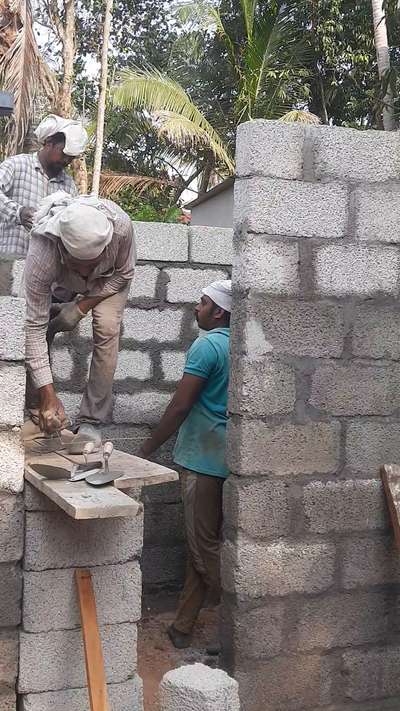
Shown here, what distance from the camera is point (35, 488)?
10.4ft

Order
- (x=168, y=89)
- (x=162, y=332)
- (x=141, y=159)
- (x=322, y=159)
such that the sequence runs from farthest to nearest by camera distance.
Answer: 1. (x=141, y=159)
2. (x=168, y=89)
3. (x=162, y=332)
4. (x=322, y=159)

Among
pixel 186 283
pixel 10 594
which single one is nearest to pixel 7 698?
pixel 10 594

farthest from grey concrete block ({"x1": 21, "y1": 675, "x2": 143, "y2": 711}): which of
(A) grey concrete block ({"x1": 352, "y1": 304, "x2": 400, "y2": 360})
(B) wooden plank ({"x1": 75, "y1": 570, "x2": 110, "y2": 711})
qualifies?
(A) grey concrete block ({"x1": 352, "y1": 304, "x2": 400, "y2": 360})

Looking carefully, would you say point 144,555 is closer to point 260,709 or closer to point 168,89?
point 260,709

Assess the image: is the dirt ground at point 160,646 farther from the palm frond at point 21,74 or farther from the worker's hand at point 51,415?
the palm frond at point 21,74

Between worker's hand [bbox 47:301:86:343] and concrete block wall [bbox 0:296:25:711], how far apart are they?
103 centimetres

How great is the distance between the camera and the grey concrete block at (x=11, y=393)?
10.0 feet

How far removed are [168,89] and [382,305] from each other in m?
10.5

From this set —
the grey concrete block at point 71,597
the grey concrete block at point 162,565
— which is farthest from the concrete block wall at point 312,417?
the grey concrete block at point 162,565

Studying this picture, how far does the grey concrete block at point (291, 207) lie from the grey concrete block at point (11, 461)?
140 centimetres

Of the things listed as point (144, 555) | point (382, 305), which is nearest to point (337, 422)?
point (382, 305)

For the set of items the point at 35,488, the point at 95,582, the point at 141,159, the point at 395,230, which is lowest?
the point at 95,582

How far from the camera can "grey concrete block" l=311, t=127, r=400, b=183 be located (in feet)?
12.6

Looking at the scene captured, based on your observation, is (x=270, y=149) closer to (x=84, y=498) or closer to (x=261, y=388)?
(x=261, y=388)
